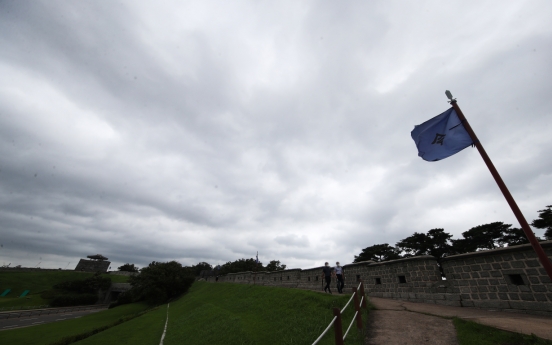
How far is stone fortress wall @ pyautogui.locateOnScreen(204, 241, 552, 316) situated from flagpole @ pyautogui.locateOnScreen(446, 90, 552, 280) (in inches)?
116

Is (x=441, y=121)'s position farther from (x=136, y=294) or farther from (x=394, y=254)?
(x=394, y=254)

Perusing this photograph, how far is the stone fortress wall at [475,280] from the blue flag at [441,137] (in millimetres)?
3567

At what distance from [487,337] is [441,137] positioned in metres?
4.64

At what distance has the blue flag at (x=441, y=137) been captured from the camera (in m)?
5.95

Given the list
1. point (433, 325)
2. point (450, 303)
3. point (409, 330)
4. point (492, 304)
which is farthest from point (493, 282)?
point (409, 330)

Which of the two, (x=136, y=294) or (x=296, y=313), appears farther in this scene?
(x=136, y=294)

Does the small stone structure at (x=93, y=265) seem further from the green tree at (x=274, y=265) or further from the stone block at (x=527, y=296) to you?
the stone block at (x=527, y=296)

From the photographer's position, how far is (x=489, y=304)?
24.6 feet

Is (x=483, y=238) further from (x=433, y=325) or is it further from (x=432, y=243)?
(x=433, y=325)

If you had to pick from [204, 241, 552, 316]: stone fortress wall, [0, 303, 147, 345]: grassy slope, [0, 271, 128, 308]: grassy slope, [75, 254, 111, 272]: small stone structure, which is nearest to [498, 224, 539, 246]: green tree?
[204, 241, 552, 316]: stone fortress wall

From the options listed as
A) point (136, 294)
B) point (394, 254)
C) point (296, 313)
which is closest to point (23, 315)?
point (136, 294)

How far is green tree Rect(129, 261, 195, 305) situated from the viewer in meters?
37.7

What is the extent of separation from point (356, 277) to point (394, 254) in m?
46.9

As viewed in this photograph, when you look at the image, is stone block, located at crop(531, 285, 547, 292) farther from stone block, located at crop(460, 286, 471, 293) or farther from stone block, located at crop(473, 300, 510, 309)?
stone block, located at crop(460, 286, 471, 293)
